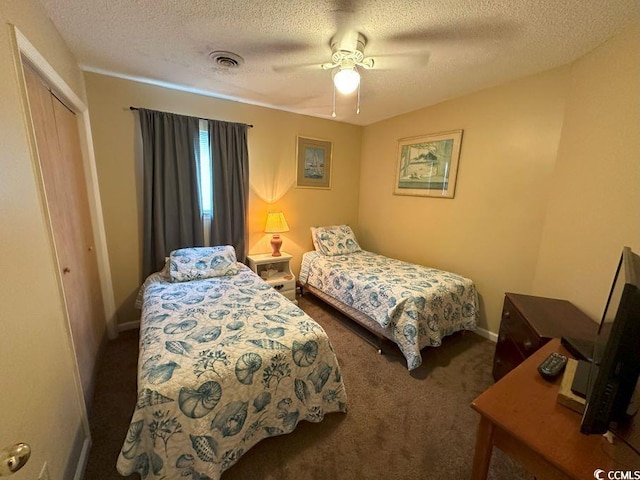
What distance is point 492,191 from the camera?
8.19ft

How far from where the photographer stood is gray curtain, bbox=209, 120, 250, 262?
2.81m

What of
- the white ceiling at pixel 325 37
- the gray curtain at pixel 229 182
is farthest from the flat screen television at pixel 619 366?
the gray curtain at pixel 229 182

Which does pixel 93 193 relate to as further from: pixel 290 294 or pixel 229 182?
pixel 290 294

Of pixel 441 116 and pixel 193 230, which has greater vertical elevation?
pixel 441 116

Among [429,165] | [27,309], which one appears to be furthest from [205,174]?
[429,165]

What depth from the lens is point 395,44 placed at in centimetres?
173

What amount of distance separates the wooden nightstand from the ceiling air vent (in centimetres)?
189

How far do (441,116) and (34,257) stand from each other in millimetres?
3402

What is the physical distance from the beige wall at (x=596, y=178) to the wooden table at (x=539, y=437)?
1074 millimetres

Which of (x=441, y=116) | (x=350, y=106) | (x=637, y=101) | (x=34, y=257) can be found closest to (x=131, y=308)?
→ (x=34, y=257)

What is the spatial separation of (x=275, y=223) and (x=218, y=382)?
2.11 meters

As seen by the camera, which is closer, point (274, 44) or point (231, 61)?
point (274, 44)

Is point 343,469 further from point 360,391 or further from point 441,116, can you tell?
point 441,116

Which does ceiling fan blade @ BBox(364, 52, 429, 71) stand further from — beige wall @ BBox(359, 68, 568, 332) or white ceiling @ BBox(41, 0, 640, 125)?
beige wall @ BBox(359, 68, 568, 332)
